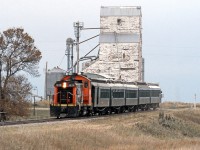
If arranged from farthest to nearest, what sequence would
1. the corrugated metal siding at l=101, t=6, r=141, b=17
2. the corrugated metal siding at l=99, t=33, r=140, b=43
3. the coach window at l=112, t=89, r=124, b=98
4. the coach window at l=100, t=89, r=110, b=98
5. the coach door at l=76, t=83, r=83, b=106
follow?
the corrugated metal siding at l=101, t=6, r=141, b=17 → the corrugated metal siding at l=99, t=33, r=140, b=43 → the coach window at l=112, t=89, r=124, b=98 → the coach window at l=100, t=89, r=110, b=98 → the coach door at l=76, t=83, r=83, b=106

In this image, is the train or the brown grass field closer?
the brown grass field

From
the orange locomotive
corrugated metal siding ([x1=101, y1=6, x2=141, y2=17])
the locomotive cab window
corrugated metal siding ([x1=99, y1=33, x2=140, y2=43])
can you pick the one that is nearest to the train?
the orange locomotive

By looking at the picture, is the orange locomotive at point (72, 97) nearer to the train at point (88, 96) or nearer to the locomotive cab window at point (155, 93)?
the train at point (88, 96)

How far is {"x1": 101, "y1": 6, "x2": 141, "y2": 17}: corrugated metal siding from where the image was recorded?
92000 mm

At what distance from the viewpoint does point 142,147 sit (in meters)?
26.2

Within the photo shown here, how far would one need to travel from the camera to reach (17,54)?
5022cm

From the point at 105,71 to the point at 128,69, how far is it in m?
3.85

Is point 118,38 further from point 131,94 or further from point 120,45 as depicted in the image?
point 131,94

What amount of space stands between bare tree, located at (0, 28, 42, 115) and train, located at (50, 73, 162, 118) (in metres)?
7.61

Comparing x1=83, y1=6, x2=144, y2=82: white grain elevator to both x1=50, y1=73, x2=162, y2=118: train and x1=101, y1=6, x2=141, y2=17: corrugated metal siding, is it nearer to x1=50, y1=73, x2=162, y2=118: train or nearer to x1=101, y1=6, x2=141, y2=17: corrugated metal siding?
x1=101, y1=6, x2=141, y2=17: corrugated metal siding

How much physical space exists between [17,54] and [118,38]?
4274 centimetres

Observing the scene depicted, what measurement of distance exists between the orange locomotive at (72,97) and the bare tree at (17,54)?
392 inches

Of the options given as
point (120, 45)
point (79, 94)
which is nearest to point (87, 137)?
point (79, 94)

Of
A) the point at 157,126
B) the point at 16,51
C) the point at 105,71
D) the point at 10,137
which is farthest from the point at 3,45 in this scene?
the point at 105,71
